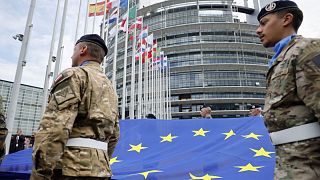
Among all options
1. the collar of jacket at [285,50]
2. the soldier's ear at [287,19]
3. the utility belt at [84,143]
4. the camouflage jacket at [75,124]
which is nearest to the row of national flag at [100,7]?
the camouflage jacket at [75,124]

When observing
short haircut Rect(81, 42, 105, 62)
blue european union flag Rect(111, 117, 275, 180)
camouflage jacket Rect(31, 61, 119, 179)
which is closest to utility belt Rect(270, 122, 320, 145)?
camouflage jacket Rect(31, 61, 119, 179)

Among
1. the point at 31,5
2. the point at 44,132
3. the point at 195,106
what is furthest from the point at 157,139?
the point at 195,106

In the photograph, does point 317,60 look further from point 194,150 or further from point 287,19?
point 194,150

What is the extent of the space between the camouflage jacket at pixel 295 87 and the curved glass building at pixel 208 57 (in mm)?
37784

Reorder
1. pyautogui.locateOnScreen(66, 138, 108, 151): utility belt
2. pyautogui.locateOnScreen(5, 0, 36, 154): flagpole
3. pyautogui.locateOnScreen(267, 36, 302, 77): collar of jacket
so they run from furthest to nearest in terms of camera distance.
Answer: pyautogui.locateOnScreen(5, 0, 36, 154): flagpole
pyautogui.locateOnScreen(66, 138, 108, 151): utility belt
pyautogui.locateOnScreen(267, 36, 302, 77): collar of jacket

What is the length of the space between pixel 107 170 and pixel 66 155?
1.15ft

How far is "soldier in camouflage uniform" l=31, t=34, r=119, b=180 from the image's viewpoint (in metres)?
1.60

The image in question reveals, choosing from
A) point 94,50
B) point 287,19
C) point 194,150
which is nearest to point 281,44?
point 287,19

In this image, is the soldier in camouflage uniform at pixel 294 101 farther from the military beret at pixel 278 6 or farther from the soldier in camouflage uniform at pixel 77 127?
the soldier in camouflage uniform at pixel 77 127

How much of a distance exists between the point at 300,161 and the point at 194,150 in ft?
9.27

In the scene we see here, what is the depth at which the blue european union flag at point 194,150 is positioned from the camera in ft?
10.7

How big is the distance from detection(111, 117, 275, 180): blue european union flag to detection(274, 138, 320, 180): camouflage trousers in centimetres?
192

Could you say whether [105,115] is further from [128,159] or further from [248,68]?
[248,68]

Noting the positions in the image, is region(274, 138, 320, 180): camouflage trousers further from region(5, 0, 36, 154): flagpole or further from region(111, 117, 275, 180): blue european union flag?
region(5, 0, 36, 154): flagpole
